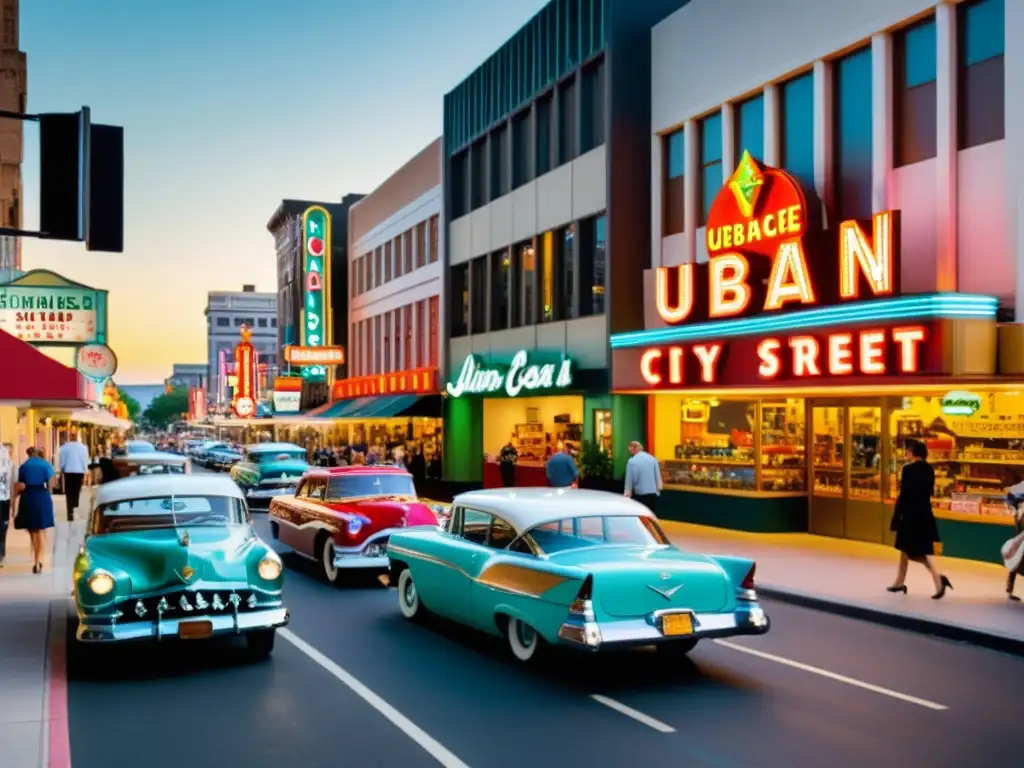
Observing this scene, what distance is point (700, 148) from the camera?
76.0 feet

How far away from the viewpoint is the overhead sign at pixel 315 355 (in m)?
50.6

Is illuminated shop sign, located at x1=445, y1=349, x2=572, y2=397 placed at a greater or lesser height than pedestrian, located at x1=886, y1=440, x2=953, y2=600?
greater

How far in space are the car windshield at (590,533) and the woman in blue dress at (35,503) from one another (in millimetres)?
8683

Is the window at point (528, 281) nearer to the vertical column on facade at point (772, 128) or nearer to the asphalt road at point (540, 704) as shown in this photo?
the vertical column on facade at point (772, 128)

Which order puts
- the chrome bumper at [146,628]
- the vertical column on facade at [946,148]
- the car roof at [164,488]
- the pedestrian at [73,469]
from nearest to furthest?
the chrome bumper at [146,628] < the car roof at [164,488] < the vertical column on facade at [946,148] < the pedestrian at [73,469]

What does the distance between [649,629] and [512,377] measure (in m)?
21.0

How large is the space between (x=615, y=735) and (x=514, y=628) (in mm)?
2278

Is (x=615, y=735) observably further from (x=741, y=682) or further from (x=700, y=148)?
(x=700, y=148)

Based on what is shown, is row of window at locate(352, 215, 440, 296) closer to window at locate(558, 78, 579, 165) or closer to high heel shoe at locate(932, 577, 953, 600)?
window at locate(558, 78, 579, 165)

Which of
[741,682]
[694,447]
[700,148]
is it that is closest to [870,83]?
[700,148]

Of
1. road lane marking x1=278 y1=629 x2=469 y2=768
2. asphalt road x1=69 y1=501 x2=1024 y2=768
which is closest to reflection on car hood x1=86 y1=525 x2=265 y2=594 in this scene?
asphalt road x1=69 y1=501 x2=1024 y2=768

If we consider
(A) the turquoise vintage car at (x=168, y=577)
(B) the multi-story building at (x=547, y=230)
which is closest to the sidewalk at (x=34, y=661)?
(A) the turquoise vintage car at (x=168, y=577)

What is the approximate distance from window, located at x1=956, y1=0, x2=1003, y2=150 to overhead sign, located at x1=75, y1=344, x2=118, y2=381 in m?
16.8

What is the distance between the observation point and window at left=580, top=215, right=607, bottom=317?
2578cm
